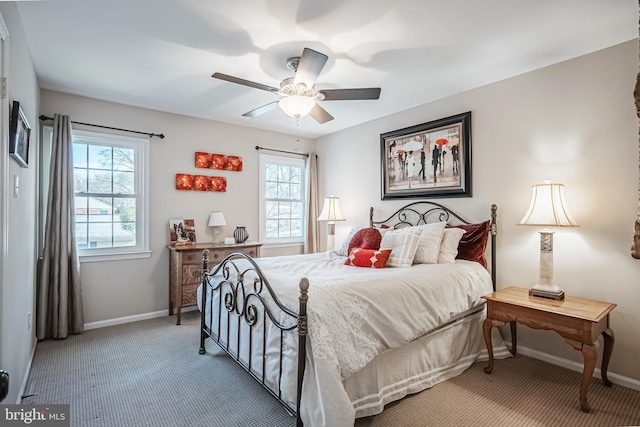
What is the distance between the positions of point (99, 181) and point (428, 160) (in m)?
3.73

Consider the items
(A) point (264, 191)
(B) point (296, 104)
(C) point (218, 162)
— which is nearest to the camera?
(B) point (296, 104)

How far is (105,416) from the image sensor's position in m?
2.03

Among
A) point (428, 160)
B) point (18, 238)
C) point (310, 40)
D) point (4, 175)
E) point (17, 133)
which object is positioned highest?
point (310, 40)

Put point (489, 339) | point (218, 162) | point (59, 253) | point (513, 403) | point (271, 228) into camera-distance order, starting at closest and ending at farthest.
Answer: point (513, 403) < point (489, 339) < point (59, 253) < point (218, 162) < point (271, 228)

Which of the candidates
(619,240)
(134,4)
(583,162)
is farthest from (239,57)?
(619,240)

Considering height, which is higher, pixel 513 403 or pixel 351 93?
pixel 351 93

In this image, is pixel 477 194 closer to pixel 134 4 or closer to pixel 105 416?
pixel 134 4

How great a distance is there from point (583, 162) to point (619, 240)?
0.65m

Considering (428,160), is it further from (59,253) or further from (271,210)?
(59,253)

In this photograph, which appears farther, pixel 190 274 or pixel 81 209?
pixel 190 274

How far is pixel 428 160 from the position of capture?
370 cm

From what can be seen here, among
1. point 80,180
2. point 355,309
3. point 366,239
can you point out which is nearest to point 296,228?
point 366,239

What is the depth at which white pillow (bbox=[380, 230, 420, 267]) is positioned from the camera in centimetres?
289

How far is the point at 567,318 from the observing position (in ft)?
7.07
